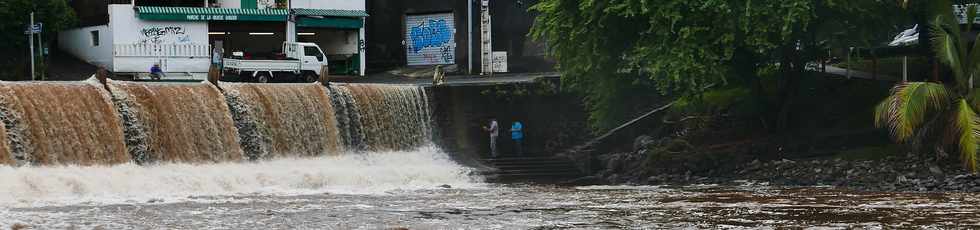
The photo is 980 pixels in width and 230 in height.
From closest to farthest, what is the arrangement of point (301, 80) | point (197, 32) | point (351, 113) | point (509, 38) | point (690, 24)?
point (690, 24)
point (351, 113)
point (301, 80)
point (197, 32)
point (509, 38)

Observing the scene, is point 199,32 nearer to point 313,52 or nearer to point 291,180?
point 313,52

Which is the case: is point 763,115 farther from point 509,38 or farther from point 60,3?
point 60,3

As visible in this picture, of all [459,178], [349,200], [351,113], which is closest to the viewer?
[349,200]

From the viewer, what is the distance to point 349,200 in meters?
25.3

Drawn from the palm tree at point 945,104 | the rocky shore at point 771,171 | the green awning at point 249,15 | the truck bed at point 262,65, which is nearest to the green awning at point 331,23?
the green awning at point 249,15

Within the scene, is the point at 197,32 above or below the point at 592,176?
above

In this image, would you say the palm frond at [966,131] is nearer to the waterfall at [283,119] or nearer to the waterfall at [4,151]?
the waterfall at [283,119]

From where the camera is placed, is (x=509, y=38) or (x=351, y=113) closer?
(x=351, y=113)

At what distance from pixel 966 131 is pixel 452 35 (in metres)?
24.6

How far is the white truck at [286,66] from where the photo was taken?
39.6 metres

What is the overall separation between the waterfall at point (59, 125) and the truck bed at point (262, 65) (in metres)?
Answer: 10.7

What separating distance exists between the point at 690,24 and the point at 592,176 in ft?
16.7

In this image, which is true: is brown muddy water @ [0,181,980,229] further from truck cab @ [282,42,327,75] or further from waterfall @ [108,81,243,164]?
truck cab @ [282,42,327,75]

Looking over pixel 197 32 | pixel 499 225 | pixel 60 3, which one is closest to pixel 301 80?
pixel 197 32
